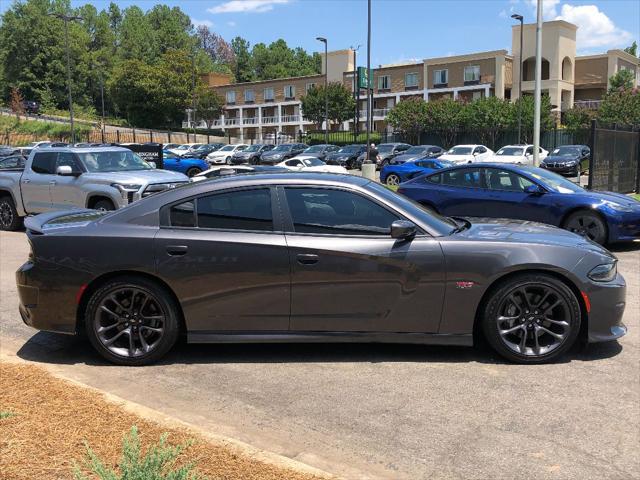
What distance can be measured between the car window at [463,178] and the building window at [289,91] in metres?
81.5

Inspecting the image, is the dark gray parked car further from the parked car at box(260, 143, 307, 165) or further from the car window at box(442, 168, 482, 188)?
the parked car at box(260, 143, 307, 165)

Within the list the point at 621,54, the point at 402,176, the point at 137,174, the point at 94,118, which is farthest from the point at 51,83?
the point at 137,174

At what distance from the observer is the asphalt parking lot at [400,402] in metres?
3.49

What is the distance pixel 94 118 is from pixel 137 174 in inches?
3300

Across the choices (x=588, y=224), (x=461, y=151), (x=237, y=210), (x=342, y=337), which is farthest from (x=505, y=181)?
(x=461, y=151)

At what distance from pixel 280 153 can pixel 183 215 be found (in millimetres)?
39128

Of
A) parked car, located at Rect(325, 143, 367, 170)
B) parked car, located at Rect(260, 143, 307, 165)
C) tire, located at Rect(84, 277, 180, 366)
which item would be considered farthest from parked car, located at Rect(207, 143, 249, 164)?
tire, located at Rect(84, 277, 180, 366)

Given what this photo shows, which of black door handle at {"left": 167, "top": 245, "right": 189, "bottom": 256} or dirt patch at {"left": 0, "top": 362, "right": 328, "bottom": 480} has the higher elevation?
black door handle at {"left": 167, "top": 245, "right": 189, "bottom": 256}

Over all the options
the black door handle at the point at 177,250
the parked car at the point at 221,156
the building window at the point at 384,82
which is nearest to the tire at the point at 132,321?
the black door handle at the point at 177,250

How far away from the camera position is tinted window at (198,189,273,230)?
5.00 meters

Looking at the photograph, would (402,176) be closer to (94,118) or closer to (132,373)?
(132,373)

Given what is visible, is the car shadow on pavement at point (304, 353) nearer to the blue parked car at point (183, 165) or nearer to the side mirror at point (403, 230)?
the side mirror at point (403, 230)

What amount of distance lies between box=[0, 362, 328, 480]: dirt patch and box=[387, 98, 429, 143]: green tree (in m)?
51.1

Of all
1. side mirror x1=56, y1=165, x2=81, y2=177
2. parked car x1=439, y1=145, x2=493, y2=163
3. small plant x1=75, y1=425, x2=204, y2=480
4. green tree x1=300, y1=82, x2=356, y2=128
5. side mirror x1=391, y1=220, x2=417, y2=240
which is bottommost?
small plant x1=75, y1=425, x2=204, y2=480
